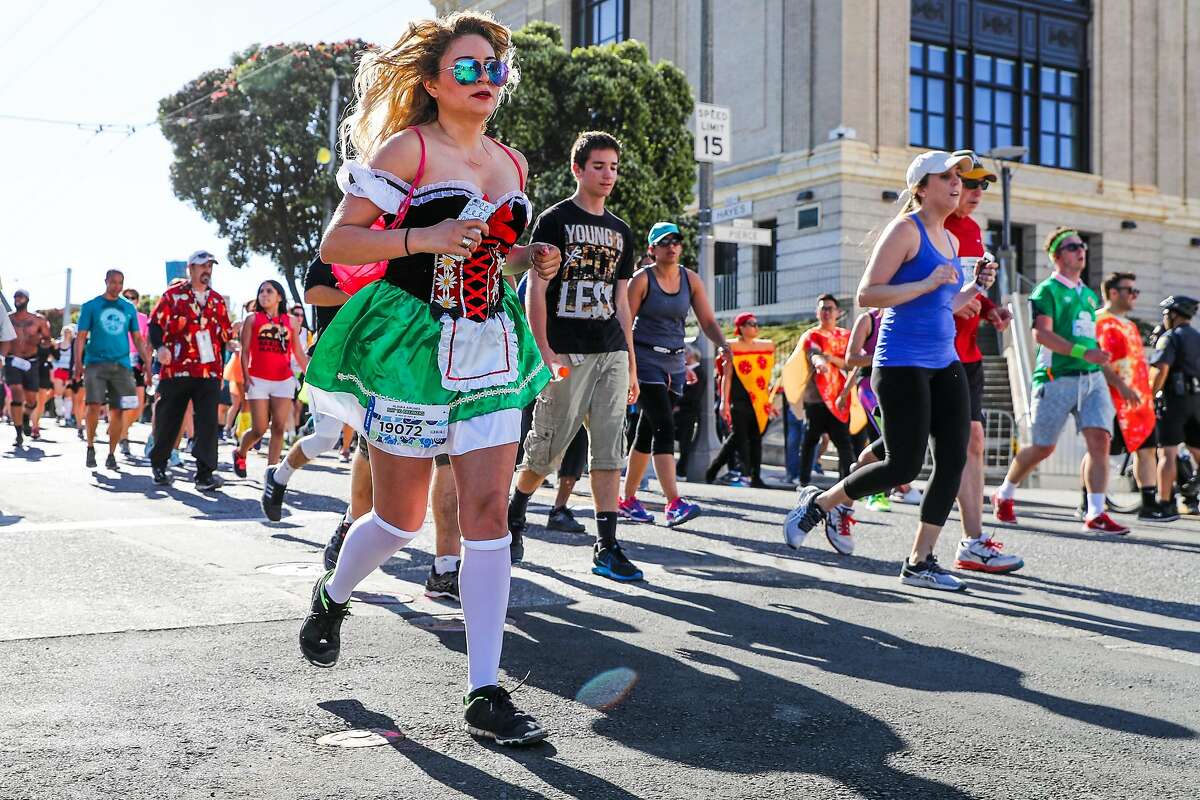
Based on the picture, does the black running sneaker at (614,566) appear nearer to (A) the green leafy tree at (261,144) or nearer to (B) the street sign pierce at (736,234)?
(B) the street sign pierce at (736,234)

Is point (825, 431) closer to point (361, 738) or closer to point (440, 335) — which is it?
point (440, 335)

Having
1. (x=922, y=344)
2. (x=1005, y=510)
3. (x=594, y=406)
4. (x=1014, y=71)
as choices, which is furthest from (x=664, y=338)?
(x=1014, y=71)

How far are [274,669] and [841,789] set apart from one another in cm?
193

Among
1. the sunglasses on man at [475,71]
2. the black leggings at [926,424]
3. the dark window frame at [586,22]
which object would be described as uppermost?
the dark window frame at [586,22]

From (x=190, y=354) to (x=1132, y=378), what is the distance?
786 centimetres

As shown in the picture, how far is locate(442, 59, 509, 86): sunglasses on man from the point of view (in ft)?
11.4

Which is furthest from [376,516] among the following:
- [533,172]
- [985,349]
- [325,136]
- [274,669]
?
[325,136]

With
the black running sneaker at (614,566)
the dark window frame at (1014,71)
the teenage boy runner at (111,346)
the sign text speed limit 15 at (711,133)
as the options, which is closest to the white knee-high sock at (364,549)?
the black running sneaker at (614,566)

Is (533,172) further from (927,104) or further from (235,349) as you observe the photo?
(235,349)

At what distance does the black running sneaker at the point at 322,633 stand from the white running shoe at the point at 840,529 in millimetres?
3622

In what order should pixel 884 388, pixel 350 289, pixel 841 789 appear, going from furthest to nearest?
pixel 884 388 < pixel 350 289 < pixel 841 789

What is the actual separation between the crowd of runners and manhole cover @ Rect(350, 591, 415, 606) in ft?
0.50

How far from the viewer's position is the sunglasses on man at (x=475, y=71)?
347 centimetres

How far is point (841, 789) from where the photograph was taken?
111 inches
